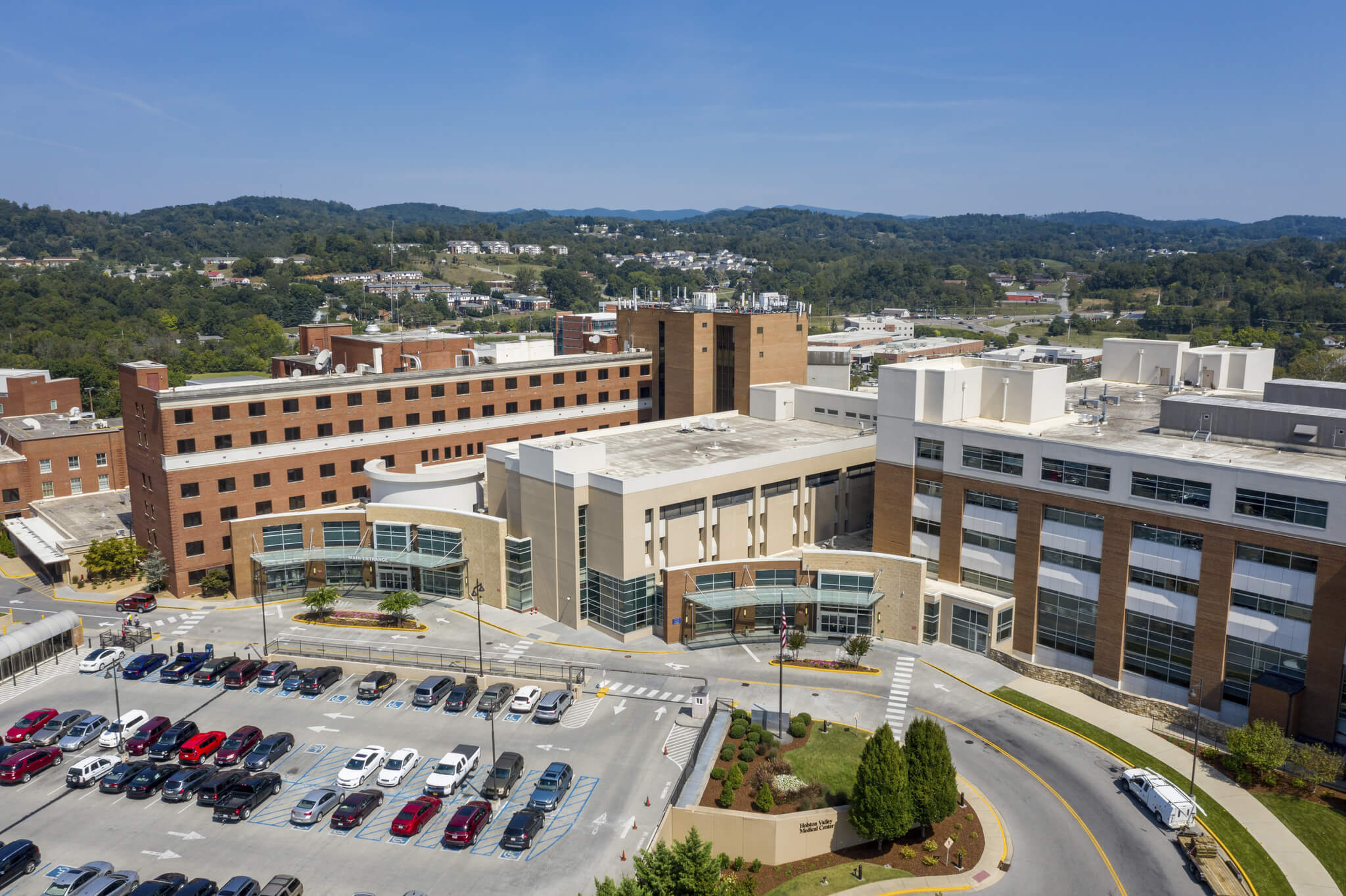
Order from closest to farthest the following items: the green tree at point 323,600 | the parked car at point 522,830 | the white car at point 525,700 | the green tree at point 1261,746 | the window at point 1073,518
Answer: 1. the parked car at point 522,830
2. the green tree at point 1261,746
3. the white car at point 525,700
4. the window at point 1073,518
5. the green tree at point 323,600

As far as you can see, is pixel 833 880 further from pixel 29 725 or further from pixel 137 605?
pixel 137 605

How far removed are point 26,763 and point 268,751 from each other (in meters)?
12.6

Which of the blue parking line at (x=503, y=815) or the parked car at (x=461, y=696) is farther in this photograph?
the parked car at (x=461, y=696)

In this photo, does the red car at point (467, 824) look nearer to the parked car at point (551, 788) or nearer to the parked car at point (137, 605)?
the parked car at point (551, 788)

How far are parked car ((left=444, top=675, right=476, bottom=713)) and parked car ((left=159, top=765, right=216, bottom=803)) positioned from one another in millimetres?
13744

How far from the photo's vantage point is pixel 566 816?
46219 mm

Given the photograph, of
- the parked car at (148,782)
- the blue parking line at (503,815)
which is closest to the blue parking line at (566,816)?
the blue parking line at (503,815)

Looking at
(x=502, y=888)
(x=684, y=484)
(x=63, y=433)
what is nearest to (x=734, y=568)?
(x=684, y=484)

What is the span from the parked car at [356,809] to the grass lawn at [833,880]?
20055mm

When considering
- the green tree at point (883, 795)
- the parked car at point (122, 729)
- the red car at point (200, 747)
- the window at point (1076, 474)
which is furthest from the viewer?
the window at point (1076, 474)

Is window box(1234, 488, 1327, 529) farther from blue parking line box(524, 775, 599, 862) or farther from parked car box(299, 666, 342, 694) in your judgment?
parked car box(299, 666, 342, 694)

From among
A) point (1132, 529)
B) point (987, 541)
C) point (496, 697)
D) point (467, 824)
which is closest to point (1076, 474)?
point (1132, 529)

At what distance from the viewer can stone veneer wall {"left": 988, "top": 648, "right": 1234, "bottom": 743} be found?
5453 centimetres

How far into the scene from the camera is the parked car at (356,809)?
45.3 meters
